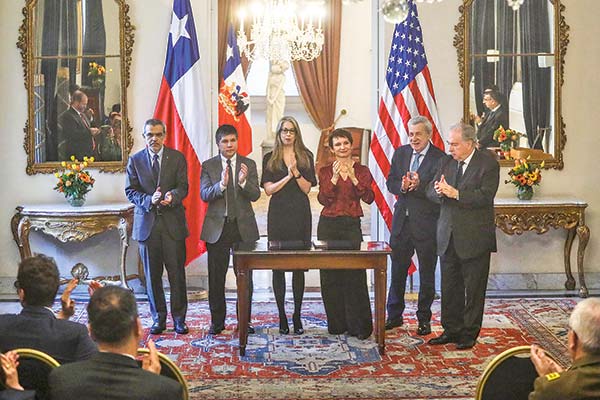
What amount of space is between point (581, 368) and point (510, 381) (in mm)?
487

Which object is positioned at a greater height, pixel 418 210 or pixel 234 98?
pixel 234 98

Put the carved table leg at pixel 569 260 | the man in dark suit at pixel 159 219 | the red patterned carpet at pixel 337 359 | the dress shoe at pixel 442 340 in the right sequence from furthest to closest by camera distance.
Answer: the carved table leg at pixel 569 260 → the man in dark suit at pixel 159 219 → the dress shoe at pixel 442 340 → the red patterned carpet at pixel 337 359

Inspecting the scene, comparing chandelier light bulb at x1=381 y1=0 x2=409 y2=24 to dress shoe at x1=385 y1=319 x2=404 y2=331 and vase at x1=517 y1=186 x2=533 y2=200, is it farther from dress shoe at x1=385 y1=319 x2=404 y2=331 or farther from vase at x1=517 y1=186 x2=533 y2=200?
vase at x1=517 y1=186 x2=533 y2=200

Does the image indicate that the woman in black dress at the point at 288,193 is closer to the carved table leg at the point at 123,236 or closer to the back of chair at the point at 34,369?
the carved table leg at the point at 123,236

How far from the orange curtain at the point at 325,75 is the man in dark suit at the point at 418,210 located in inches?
387

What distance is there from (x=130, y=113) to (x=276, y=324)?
9.50 ft

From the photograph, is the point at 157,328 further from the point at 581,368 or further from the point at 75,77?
the point at 581,368

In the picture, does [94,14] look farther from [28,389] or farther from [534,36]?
[28,389]

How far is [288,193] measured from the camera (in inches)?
306

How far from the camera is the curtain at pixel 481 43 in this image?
9836 millimetres

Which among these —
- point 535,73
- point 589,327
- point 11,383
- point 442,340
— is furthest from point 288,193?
point 589,327

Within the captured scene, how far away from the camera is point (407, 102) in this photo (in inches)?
372

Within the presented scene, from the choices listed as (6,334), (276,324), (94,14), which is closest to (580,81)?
(276,324)

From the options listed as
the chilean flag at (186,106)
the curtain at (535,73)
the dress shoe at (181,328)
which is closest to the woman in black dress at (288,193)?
the dress shoe at (181,328)
